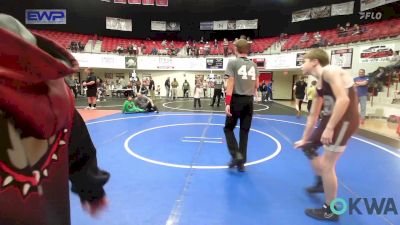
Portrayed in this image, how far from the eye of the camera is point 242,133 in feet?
15.0

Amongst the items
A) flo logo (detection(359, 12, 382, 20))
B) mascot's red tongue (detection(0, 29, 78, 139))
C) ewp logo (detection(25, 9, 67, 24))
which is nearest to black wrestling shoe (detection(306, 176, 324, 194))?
mascot's red tongue (detection(0, 29, 78, 139))

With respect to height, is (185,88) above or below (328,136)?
above

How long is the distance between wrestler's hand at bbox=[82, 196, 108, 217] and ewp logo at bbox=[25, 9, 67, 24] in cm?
2851

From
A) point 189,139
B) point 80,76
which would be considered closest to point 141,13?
point 80,76

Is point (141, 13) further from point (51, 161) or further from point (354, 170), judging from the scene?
point (51, 161)

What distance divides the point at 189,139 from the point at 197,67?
1877 cm

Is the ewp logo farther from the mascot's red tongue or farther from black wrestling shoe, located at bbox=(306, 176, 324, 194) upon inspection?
the mascot's red tongue

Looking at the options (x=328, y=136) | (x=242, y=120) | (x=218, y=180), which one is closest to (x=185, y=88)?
(x=242, y=120)

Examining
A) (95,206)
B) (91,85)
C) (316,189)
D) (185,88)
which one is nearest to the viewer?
(95,206)

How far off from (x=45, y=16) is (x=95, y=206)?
28639 millimetres

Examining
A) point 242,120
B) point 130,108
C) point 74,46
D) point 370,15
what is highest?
point 370,15

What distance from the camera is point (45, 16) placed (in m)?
24.2

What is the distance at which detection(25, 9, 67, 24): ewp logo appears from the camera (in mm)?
23844

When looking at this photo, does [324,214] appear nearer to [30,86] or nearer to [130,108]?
[30,86]
